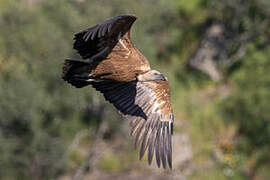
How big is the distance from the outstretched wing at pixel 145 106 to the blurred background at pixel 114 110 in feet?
27.0

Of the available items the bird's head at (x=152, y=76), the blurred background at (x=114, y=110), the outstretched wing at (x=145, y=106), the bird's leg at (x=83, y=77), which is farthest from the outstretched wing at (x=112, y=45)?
the blurred background at (x=114, y=110)

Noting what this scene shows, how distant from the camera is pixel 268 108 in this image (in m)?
19.2

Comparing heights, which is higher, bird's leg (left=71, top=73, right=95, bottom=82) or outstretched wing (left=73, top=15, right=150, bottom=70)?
outstretched wing (left=73, top=15, right=150, bottom=70)

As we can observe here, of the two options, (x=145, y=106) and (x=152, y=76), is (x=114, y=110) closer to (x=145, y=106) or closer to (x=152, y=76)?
(x=145, y=106)

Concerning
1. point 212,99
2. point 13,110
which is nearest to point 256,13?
point 212,99

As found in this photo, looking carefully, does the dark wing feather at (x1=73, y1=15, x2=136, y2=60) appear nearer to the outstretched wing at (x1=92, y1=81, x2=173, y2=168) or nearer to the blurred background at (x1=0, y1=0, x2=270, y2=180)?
the outstretched wing at (x1=92, y1=81, x2=173, y2=168)

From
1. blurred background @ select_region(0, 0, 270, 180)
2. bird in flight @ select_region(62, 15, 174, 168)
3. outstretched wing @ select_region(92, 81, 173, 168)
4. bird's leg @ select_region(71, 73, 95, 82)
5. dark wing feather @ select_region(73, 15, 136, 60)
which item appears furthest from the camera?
blurred background @ select_region(0, 0, 270, 180)

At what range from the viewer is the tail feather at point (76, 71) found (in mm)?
8516

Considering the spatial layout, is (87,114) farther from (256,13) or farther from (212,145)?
(256,13)

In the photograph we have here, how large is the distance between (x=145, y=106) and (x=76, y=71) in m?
1.26

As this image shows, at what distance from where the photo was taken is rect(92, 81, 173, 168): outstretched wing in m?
8.42

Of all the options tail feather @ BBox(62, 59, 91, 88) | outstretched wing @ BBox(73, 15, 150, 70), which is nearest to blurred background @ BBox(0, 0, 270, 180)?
tail feather @ BBox(62, 59, 91, 88)

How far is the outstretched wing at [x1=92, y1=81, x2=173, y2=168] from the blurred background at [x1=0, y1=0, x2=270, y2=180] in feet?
27.0

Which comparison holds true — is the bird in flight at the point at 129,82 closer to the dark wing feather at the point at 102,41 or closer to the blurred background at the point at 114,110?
the dark wing feather at the point at 102,41
